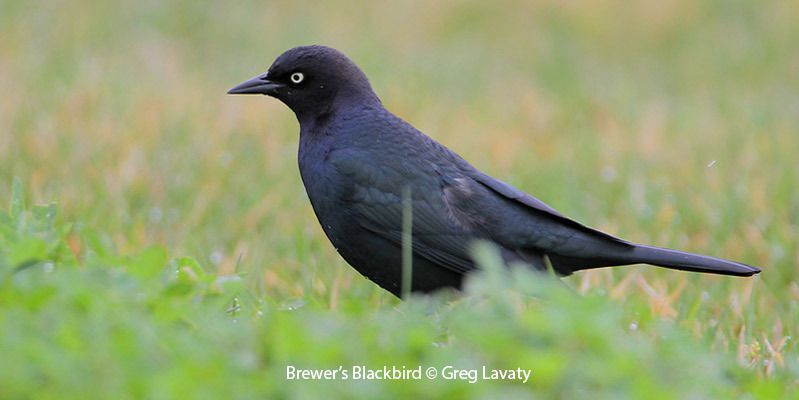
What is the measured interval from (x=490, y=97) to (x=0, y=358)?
722 cm

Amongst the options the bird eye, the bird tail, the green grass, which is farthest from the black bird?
the bird eye

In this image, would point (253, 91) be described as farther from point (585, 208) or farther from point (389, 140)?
point (585, 208)

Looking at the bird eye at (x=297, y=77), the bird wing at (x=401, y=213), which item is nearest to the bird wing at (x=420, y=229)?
the bird wing at (x=401, y=213)

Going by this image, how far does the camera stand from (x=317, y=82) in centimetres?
478

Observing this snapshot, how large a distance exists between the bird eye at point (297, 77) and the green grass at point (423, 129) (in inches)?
31.8

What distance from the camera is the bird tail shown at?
162 inches

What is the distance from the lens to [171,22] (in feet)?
36.0

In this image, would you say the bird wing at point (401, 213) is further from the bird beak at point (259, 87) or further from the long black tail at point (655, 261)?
the bird beak at point (259, 87)

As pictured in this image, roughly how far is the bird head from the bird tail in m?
1.25

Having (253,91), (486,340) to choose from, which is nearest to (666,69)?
(253,91)

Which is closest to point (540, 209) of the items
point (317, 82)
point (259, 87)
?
point (317, 82)

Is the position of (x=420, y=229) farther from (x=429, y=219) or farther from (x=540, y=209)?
(x=540, y=209)

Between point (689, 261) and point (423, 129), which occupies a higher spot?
point (423, 129)

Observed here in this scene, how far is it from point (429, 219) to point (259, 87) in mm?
1037
